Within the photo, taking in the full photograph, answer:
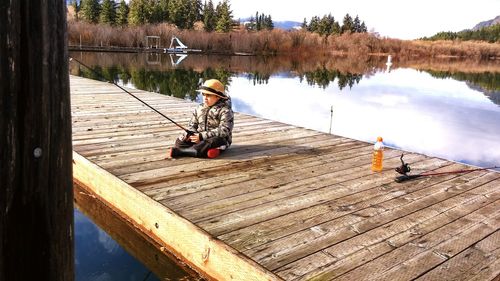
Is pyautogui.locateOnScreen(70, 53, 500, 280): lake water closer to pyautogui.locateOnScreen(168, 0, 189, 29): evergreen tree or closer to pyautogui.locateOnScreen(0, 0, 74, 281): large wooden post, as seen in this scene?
pyautogui.locateOnScreen(0, 0, 74, 281): large wooden post

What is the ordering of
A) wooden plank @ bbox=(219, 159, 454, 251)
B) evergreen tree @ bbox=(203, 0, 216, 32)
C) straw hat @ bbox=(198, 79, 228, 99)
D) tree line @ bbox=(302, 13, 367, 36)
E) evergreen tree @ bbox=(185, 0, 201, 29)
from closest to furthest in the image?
1. wooden plank @ bbox=(219, 159, 454, 251)
2. straw hat @ bbox=(198, 79, 228, 99)
3. evergreen tree @ bbox=(185, 0, 201, 29)
4. evergreen tree @ bbox=(203, 0, 216, 32)
5. tree line @ bbox=(302, 13, 367, 36)

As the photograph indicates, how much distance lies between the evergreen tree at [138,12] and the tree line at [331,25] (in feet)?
81.0

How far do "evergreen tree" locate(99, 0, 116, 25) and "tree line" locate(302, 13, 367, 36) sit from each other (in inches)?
1099

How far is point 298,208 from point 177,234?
0.87 m

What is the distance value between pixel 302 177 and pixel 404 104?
11.6 metres

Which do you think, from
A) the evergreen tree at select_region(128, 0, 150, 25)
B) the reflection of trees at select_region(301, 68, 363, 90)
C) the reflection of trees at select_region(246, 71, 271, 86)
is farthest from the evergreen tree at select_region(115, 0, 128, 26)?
the reflection of trees at select_region(301, 68, 363, 90)

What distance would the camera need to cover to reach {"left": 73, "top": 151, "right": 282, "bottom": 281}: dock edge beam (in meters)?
2.32

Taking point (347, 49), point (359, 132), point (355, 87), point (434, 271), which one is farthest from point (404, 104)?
point (347, 49)

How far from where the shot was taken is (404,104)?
46.6 feet

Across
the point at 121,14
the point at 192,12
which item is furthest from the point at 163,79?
the point at 192,12

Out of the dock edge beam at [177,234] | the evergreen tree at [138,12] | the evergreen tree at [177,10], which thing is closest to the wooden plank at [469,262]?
the dock edge beam at [177,234]

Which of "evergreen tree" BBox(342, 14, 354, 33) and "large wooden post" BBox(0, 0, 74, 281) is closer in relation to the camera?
"large wooden post" BBox(0, 0, 74, 281)

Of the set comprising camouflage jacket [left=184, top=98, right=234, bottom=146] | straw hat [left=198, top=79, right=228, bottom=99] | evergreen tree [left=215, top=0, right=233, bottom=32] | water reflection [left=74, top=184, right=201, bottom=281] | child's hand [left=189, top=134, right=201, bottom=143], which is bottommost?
water reflection [left=74, top=184, right=201, bottom=281]

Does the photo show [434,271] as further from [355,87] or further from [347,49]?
[347,49]
